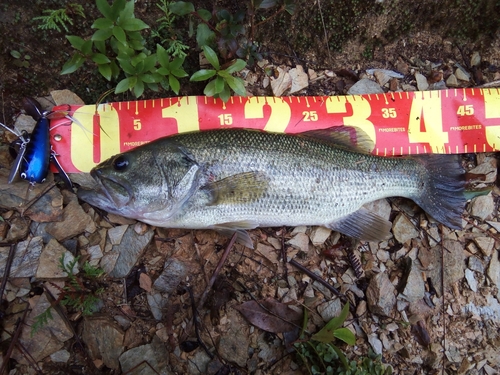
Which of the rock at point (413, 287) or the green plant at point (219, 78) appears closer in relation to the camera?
the green plant at point (219, 78)

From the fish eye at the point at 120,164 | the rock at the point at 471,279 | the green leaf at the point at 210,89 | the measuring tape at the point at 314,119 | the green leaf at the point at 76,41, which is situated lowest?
the rock at the point at 471,279

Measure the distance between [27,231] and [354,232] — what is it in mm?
3317

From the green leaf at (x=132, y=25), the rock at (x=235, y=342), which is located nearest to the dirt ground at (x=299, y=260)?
the rock at (x=235, y=342)

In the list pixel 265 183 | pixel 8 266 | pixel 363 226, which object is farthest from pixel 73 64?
pixel 363 226

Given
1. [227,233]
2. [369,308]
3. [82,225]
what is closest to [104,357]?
[82,225]

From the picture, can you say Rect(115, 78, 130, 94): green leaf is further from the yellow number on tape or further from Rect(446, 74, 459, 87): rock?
Rect(446, 74, 459, 87): rock

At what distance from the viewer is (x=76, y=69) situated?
142 inches

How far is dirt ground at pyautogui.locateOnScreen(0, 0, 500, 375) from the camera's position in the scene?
3.63 meters

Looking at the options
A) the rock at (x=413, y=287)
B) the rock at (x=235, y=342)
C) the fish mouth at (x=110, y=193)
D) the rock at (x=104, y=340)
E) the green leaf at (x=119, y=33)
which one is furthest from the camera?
the rock at (x=413, y=287)

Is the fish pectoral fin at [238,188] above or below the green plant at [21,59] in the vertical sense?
below

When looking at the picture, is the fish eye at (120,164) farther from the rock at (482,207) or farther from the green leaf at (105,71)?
the rock at (482,207)

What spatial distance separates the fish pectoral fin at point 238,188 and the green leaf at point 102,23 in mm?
1671

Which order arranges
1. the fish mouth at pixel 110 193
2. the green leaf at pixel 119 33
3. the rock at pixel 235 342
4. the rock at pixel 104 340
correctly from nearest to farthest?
1. the green leaf at pixel 119 33
2. the fish mouth at pixel 110 193
3. the rock at pixel 104 340
4. the rock at pixel 235 342

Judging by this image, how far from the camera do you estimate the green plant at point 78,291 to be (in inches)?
137
